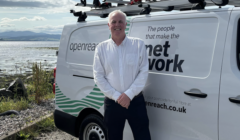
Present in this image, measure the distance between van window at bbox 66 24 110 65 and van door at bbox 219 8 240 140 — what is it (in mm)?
1616

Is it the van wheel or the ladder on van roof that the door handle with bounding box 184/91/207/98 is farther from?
the van wheel

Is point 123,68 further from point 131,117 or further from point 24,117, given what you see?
point 24,117

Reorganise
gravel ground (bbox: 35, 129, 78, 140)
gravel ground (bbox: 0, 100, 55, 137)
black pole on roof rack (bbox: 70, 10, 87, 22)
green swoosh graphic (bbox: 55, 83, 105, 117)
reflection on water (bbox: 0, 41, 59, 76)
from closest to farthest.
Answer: green swoosh graphic (bbox: 55, 83, 105, 117), black pole on roof rack (bbox: 70, 10, 87, 22), gravel ground (bbox: 35, 129, 78, 140), gravel ground (bbox: 0, 100, 55, 137), reflection on water (bbox: 0, 41, 59, 76)

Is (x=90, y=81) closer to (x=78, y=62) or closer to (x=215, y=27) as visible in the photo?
(x=78, y=62)

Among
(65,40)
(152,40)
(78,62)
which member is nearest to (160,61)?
(152,40)

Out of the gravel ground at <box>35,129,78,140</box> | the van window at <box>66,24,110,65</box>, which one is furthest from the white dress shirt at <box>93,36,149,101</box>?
the gravel ground at <box>35,129,78,140</box>

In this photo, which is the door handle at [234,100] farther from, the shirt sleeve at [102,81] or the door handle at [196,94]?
the shirt sleeve at [102,81]

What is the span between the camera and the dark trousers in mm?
2801

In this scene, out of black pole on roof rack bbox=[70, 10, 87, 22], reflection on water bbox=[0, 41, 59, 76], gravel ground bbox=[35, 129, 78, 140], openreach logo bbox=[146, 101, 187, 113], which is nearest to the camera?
openreach logo bbox=[146, 101, 187, 113]

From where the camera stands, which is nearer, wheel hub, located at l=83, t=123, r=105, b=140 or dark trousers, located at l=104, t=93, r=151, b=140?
dark trousers, located at l=104, t=93, r=151, b=140

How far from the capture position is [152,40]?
291cm

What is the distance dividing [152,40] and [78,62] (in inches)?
52.0

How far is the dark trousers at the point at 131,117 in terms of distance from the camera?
9.19ft

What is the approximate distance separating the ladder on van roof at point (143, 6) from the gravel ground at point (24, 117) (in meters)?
2.68
